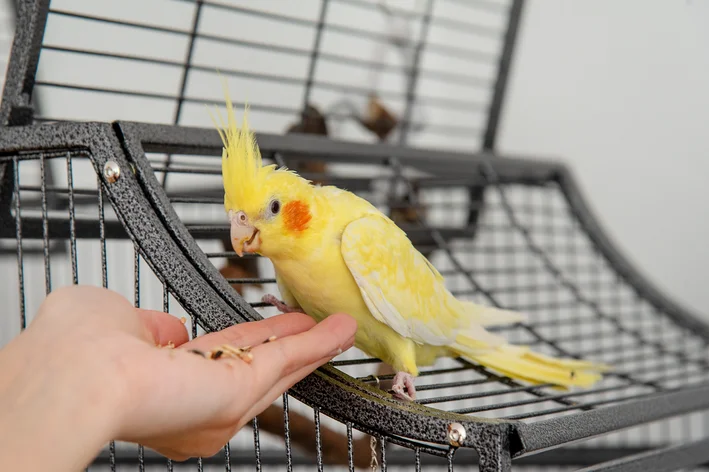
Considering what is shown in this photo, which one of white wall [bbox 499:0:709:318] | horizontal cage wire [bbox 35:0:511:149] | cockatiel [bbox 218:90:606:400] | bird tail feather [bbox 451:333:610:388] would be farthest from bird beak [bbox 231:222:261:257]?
white wall [bbox 499:0:709:318]

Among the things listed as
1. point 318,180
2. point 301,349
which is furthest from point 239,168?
point 318,180

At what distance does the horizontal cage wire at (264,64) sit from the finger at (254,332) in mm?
503

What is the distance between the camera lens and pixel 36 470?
326 millimetres

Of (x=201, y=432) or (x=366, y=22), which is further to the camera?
(x=366, y=22)

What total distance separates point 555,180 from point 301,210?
842 mm

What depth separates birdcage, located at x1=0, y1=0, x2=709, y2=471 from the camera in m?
0.55

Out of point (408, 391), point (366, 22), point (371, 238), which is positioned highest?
point (366, 22)

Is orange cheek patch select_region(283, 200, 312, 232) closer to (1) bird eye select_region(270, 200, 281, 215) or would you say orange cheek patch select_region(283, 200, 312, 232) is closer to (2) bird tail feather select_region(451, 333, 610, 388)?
(1) bird eye select_region(270, 200, 281, 215)

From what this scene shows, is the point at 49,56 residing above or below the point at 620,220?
above

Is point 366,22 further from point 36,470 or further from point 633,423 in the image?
point 36,470

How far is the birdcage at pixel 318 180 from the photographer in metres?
0.55

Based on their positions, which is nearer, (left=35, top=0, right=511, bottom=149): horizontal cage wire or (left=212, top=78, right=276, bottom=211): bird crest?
(left=212, top=78, right=276, bottom=211): bird crest

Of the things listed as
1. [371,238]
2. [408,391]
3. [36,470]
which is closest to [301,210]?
[371,238]

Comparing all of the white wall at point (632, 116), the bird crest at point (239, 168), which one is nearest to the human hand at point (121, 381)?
the bird crest at point (239, 168)
